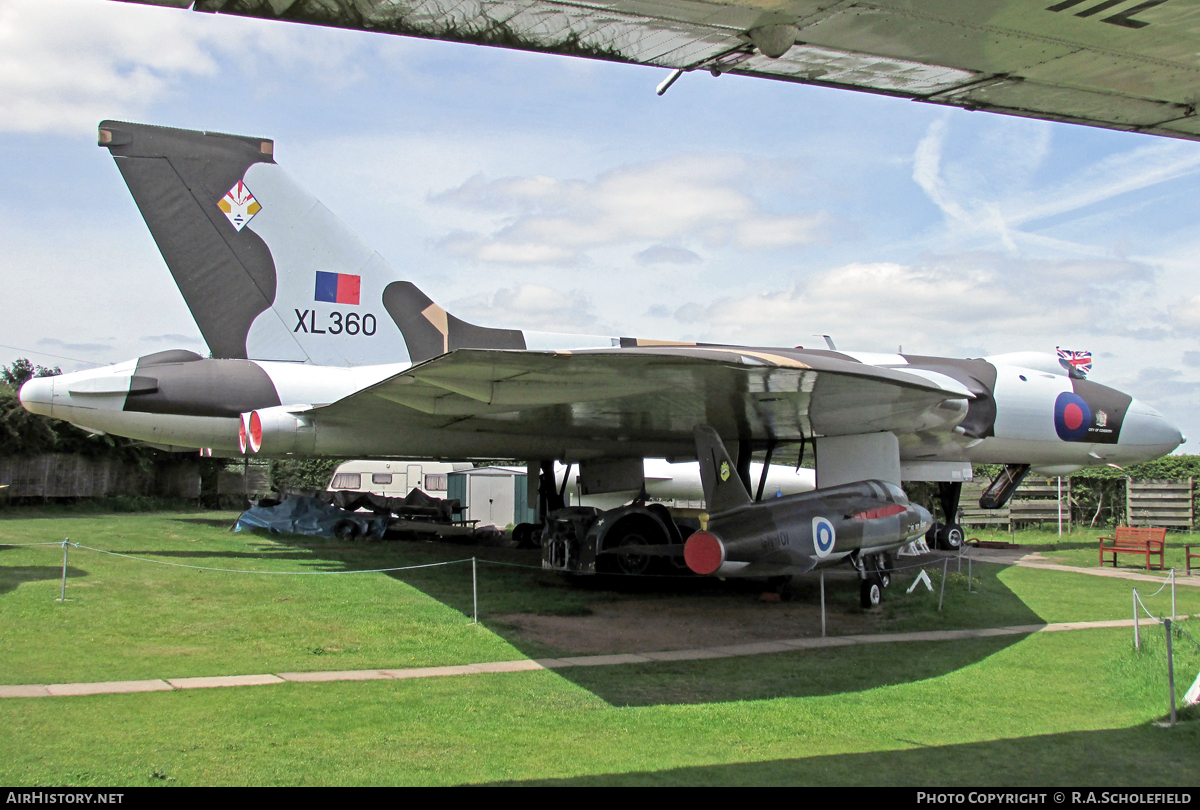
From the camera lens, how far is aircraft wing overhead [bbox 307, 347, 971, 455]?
6.66 metres

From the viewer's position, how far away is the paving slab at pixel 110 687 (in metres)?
6.09

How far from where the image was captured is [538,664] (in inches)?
299

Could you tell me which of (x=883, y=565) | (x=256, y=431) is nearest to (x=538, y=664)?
(x=883, y=565)

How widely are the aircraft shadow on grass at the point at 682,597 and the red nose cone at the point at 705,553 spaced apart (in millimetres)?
888

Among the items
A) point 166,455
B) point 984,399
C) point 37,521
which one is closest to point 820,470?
point 984,399

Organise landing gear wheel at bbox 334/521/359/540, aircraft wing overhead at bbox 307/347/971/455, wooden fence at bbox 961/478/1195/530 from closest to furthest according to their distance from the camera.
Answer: aircraft wing overhead at bbox 307/347/971/455 → landing gear wheel at bbox 334/521/359/540 → wooden fence at bbox 961/478/1195/530

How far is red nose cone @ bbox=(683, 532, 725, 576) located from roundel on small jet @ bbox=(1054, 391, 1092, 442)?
9218 millimetres

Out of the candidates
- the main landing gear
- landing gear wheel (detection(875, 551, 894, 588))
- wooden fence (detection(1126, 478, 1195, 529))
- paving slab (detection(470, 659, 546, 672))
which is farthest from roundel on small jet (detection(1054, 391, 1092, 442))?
paving slab (detection(470, 659, 546, 672))

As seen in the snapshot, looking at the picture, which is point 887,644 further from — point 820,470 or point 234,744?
point 234,744

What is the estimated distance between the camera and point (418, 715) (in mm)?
5848

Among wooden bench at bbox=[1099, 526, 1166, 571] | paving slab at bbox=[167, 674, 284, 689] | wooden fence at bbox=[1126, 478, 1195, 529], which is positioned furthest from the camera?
wooden fence at bbox=[1126, 478, 1195, 529]

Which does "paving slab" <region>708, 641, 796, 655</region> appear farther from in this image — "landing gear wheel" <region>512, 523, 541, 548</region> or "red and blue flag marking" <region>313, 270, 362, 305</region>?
"landing gear wheel" <region>512, 523, 541, 548</region>

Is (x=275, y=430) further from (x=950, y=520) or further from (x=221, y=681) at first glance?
(x=950, y=520)

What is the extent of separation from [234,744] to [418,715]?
1.20 m
